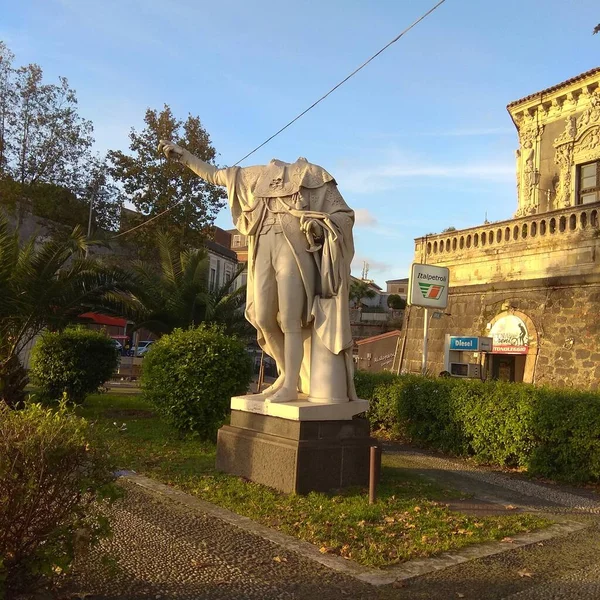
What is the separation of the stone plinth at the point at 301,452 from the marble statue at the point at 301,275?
0.30m

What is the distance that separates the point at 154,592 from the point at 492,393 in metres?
6.13

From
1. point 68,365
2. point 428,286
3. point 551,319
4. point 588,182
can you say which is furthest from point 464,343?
point 68,365

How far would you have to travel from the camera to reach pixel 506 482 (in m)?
7.14

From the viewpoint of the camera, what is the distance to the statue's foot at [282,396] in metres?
6.12

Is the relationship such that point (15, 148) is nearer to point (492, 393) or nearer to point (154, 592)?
point (492, 393)

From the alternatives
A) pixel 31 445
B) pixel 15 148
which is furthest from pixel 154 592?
pixel 15 148

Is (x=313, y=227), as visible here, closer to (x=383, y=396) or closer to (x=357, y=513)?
(x=357, y=513)

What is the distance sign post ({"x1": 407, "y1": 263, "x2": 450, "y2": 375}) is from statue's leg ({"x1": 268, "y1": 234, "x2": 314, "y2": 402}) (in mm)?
9070

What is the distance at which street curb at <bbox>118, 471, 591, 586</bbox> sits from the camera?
3.80m

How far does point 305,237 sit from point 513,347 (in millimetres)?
10953

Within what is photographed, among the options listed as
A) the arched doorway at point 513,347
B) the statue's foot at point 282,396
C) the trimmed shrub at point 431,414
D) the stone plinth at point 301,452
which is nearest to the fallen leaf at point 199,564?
the stone plinth at point 301,452

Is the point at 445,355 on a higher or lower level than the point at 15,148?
lower

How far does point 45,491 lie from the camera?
116 inches

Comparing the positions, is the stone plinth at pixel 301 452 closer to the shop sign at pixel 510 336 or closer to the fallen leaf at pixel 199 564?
the fallen leaf at pixel 199 564
